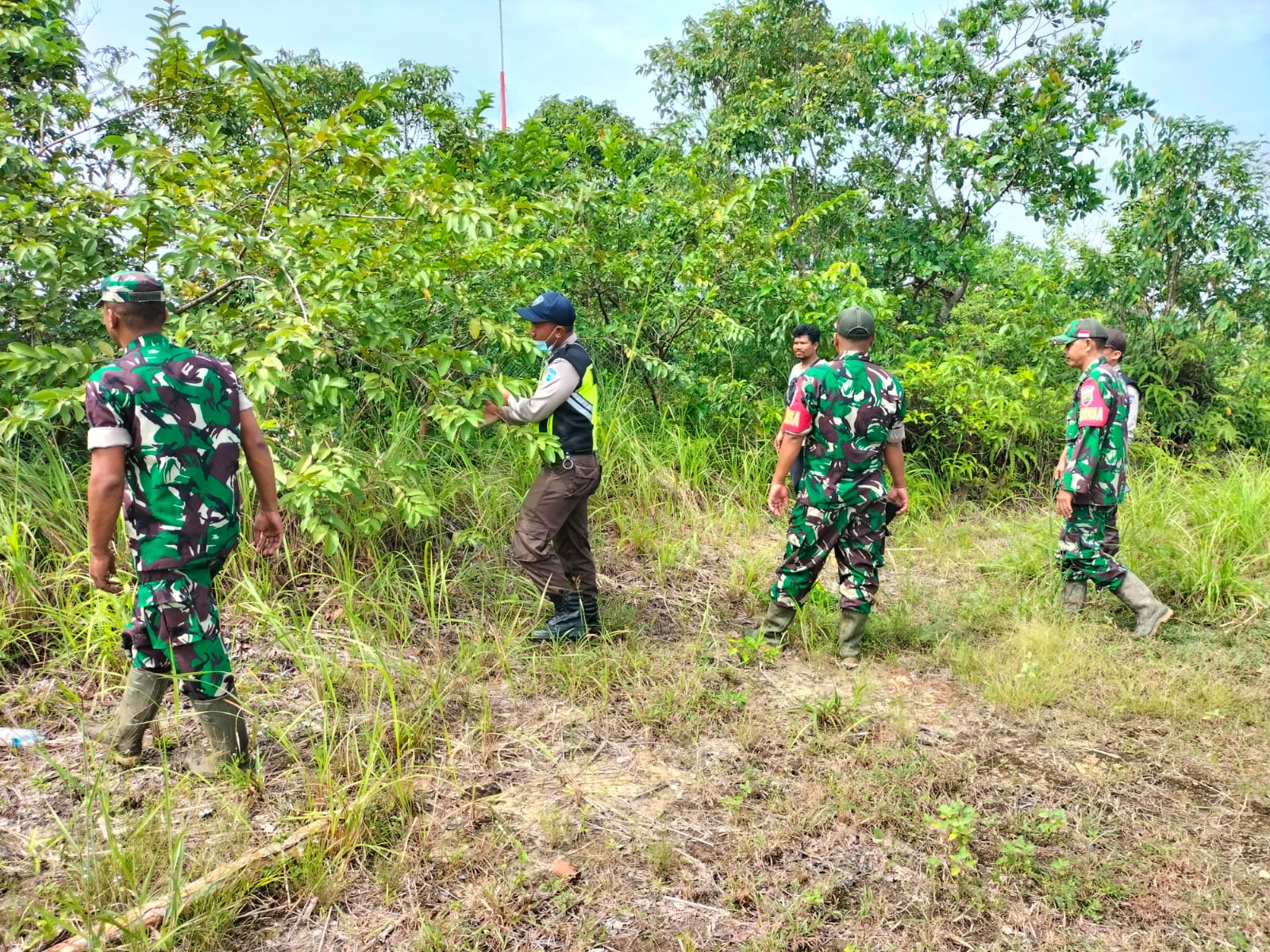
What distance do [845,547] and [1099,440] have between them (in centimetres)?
163

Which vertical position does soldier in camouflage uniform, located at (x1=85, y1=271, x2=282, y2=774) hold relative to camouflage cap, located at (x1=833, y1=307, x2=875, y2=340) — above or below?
below

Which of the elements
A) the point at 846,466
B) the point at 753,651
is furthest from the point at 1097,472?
the point at 753,651

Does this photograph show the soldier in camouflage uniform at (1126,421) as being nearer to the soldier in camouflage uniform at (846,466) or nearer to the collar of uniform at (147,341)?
the soldier in camouflage uniform at (846,466)

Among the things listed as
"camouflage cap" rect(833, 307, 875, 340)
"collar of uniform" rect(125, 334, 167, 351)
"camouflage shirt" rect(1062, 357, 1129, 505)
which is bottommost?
"camouflage shirt" rect(1062, 357, 1129, 505)

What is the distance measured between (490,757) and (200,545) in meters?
1.32

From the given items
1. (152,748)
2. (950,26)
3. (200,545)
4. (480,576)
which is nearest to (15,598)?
(152,748)

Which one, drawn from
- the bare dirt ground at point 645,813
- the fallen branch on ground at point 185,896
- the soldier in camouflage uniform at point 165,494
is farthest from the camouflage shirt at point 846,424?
the fallen branch on ground at point 185,896

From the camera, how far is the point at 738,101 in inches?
345

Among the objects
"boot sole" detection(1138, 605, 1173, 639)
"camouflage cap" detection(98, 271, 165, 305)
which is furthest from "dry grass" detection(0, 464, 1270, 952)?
"camouflage cap" detection(98, 271, 165, 305)

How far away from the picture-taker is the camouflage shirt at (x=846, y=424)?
4.16 meters

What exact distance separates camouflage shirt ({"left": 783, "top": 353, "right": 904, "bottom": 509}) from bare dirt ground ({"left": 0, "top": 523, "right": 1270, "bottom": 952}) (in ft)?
3.10

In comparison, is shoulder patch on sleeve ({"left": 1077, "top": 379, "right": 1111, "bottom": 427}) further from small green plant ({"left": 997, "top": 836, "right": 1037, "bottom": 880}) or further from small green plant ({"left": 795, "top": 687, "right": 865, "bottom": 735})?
small green plant ({"left": 997, "top": 836, "right": 1037, "bottom": 880})

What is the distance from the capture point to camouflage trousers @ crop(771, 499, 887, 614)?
13.9ft

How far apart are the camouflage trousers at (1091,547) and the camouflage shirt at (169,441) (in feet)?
14.2
